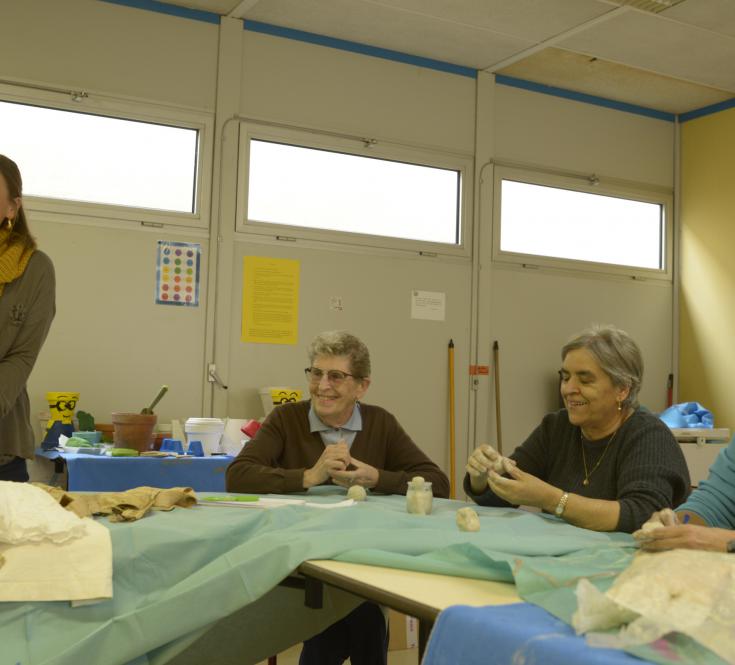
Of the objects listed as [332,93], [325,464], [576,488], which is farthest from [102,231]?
[576,488]

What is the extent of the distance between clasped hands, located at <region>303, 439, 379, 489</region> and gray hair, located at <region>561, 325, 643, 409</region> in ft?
2.08

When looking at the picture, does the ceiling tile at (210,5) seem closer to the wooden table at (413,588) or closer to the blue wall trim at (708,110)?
the blue wall trim at (708,110)

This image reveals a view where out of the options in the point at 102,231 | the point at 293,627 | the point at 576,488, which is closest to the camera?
the point at 293,627

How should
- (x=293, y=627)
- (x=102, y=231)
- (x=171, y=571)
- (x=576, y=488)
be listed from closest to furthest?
(x=171, y=571) < (x=293, y=627) < (x=576, y=488) < (x=102, y=231)

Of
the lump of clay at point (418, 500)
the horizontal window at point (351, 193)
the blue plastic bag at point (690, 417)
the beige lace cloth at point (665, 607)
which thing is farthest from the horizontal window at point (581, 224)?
the beige lace cloth at point (665, 607)

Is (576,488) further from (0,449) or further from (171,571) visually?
(0,449)

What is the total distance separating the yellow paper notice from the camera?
15.5 ft

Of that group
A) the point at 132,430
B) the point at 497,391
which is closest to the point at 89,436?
the point at 132,430

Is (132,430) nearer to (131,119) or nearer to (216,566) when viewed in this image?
(131,119)

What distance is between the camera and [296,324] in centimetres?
483

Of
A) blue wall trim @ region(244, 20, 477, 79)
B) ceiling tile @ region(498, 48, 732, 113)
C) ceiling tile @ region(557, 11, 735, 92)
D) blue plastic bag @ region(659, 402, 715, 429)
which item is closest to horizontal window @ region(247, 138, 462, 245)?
blue wall trim @ region(244, 20, 477, 79)

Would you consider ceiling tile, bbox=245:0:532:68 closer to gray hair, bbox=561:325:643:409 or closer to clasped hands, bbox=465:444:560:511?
gray hair, bbox=561:325:643:409

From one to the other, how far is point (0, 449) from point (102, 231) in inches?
81.9

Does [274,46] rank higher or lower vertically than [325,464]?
higher
